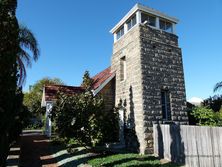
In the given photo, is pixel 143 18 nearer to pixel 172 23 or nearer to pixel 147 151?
pixel 172 23

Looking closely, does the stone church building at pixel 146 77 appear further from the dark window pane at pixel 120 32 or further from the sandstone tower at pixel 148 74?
the dark window pane at pixel 120 32

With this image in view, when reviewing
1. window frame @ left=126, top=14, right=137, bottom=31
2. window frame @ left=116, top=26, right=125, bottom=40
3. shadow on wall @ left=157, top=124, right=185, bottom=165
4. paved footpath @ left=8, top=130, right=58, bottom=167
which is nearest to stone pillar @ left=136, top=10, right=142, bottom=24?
window frame @ left=126, top=14, right=137, bottom=31

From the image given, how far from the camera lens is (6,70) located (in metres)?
8.86

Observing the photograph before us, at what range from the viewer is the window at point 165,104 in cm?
1452

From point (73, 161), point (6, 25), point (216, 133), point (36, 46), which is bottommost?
point (73, 161)

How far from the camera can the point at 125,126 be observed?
15.1m

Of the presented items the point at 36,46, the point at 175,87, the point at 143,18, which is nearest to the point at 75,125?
the point at 175,87

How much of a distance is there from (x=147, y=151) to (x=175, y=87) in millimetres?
4776

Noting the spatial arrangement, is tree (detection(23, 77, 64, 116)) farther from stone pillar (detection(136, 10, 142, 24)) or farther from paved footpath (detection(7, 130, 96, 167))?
stone pillar (detection(136, 10, 142, 24))

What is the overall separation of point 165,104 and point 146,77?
2282mm

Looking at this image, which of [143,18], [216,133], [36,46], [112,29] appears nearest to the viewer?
[216,133]

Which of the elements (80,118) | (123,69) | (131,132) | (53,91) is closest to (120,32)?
(123,69)

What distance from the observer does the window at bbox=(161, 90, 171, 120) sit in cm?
1452

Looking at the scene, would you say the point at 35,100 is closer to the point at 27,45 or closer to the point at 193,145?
the point at 27,45
